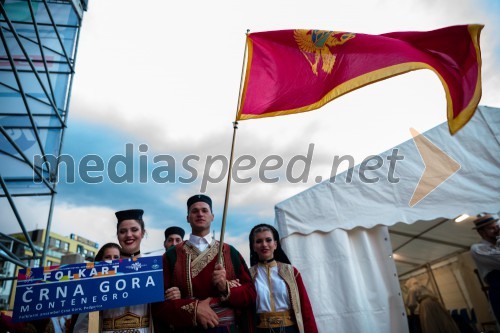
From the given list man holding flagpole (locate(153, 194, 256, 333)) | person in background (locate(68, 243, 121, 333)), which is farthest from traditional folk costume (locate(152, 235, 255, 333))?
person in background (locate(68, 243, 121, 333))

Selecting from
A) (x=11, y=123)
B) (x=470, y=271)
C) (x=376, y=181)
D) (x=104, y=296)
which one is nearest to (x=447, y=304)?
(x=470, y=271)

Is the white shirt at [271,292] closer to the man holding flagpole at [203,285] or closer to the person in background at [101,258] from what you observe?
the man holding flagpole at [203,285]

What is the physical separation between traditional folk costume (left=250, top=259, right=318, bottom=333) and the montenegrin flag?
152 centimetres

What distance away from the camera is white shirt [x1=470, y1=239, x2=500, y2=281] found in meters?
3.30

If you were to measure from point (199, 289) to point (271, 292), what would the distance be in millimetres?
814

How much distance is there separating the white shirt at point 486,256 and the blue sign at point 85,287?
3497 mm

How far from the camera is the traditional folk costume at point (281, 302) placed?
8.55 ft

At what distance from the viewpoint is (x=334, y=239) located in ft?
12.5

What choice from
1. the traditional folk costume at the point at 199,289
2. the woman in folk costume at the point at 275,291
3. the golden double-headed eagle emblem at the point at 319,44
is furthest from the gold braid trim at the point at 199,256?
the golden double-headed eagle emblem at the point at 319,44

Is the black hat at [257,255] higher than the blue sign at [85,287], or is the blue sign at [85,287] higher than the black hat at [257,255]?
the black hat at [257,255]

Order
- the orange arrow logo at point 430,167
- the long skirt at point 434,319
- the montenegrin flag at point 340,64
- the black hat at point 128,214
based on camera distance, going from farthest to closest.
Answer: the long skirt at point 434,319 < the orange arrow logo at point 430,167 < the montenegrin flag at point 340,64 < the black hat at point 128,214

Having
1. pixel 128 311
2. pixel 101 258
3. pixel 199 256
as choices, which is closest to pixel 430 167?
pixel 199 256

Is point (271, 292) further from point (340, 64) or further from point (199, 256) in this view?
point (340, 64)

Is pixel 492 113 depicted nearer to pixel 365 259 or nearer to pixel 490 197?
pixel 490 197
